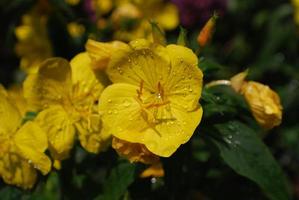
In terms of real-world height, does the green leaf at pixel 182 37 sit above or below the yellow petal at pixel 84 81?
above

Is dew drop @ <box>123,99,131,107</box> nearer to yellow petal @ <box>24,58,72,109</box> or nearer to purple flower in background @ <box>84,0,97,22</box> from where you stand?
yellow petal @ <box>24,58,72,109</box>

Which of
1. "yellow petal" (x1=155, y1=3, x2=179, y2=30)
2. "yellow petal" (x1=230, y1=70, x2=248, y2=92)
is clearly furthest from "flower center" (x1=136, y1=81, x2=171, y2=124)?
"yellow petal" (x1=155, y1=3, x2=179, y2=30)

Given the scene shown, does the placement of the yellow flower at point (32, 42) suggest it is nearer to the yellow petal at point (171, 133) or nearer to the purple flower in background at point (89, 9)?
the purple flower in background at point (89, 9)

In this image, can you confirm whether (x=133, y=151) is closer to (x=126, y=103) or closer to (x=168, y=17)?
(x=126, y=103)

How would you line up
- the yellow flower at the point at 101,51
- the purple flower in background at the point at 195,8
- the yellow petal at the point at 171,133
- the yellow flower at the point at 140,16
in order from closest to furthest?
the yellow petal at the point at 171,133 < the yellow flower at the point at 101,51 < the yellow flower at the point at 140,16 < the purple flower in background at the point at 195,8

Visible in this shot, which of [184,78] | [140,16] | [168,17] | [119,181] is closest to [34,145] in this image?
[119,181]

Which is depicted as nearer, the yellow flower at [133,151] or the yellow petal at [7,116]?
the yellow flower at [133,151]

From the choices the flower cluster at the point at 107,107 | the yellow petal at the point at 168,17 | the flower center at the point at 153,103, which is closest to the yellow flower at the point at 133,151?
the flower cluster at the point at 107,107
